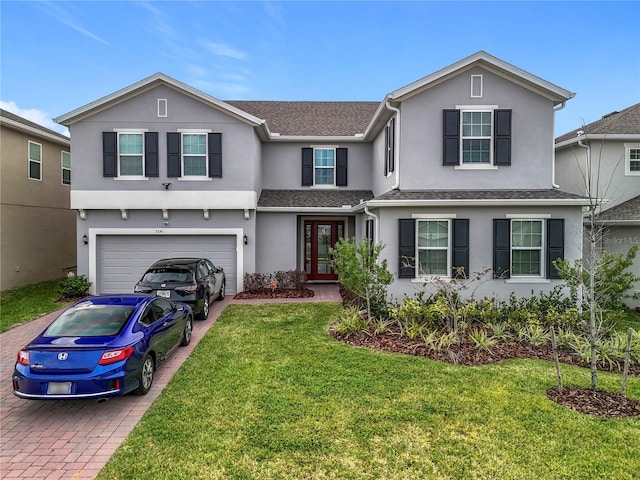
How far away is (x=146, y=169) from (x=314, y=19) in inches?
401

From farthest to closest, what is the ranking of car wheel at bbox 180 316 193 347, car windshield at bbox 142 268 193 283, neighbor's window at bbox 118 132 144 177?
1. neighbor's window at bbox 118 132 144 177
2. car windshield at bbox 142 268 193 283
3. car wheel at bbox 180 316 193 347

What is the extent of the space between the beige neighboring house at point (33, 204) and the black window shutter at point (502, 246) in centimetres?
1720

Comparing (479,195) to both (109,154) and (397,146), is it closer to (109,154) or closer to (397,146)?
(397,146)

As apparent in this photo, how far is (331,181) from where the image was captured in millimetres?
16078

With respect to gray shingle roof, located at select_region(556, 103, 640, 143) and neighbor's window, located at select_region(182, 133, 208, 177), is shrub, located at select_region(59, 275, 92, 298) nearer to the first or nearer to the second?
neighbor's window, located at select_region(182, 133, 208, 177)

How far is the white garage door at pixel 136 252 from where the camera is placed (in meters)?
13.9

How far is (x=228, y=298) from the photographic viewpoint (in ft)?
44.1

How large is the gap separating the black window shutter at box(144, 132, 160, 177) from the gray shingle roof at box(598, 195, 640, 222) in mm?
15322

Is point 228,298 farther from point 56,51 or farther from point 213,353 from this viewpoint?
point 56,51

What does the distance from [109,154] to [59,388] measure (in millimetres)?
10378

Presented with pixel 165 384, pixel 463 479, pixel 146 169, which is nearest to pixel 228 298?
pixel 146 169

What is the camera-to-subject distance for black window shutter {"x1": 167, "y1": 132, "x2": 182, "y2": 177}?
1335 cm

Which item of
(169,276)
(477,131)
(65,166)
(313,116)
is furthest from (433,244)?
(65,166)

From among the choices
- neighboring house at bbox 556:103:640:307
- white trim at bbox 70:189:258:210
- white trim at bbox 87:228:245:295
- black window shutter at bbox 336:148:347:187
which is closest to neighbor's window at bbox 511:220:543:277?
neighboring house at bbox 556:103:640:307
